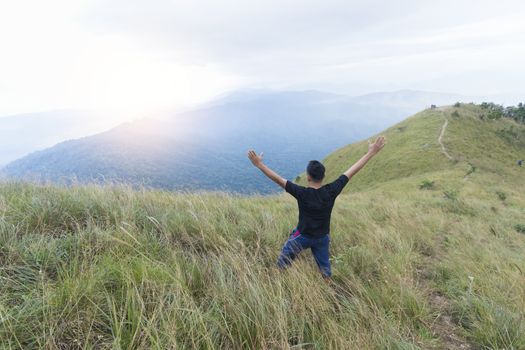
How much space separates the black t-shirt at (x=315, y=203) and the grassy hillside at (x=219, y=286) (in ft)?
1.60

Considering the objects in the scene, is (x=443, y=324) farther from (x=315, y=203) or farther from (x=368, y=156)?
(x=368, y=156)

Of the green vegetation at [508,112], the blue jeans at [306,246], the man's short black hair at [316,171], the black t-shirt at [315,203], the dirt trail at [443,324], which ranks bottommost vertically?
the green vegetation at [508,112]

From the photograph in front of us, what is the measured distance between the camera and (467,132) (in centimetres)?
5341

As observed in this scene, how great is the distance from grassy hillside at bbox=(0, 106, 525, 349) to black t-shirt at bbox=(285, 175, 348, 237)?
1.60 feet

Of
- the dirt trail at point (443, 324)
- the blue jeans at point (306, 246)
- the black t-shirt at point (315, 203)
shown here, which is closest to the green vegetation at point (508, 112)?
the dirt trail at point (443, 324)

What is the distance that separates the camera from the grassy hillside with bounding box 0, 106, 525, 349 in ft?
7.34

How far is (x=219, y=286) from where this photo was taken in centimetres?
287

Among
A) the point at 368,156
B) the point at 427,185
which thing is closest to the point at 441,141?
the point at 427,185

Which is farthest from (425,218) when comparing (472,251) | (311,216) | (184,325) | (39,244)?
(39,244)

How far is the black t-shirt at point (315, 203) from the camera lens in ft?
13.0

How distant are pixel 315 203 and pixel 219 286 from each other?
172 centimetres

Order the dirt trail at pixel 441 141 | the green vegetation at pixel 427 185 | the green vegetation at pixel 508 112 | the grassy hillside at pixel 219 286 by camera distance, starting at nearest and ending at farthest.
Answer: the grassy hillside at pixel 219 286
the green vegetation at pixel 427 185
the dirt trail at pixel 441 141
the green vegetation at pixel 508 112

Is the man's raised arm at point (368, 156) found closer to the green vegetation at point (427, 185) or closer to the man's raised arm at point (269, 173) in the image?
the man's raised arm at point (269, 173)

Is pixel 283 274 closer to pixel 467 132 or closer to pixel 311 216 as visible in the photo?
pixel 311 216
